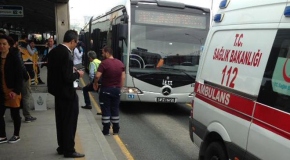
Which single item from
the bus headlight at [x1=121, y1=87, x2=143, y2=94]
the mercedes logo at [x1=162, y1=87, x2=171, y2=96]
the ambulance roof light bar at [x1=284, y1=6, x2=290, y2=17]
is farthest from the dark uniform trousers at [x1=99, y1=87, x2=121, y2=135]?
the ambulance roof light bar at [x1=284, y1=6, x2=290, y2=17]

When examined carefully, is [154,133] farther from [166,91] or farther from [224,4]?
[224,4]

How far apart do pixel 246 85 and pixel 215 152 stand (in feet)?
3.25

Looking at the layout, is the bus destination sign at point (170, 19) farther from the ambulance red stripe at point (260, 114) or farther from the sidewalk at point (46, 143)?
the ambulance red stripe at point (260, 114)

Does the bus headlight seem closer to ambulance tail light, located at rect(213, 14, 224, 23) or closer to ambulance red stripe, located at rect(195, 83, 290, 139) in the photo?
ambulance tail light, located at rect(213, 14, 224, 23)

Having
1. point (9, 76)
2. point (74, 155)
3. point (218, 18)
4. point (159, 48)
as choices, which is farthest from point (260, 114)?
point (159, 48)

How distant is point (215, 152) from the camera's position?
11.8 ft

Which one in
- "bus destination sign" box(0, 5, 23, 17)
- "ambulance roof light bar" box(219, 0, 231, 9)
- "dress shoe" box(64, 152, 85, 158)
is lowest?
"dress shoe" box(64, 152, 85, 158)

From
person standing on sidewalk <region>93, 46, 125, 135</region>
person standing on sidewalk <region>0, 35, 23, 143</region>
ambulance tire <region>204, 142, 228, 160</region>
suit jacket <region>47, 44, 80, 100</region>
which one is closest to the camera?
ambulance tire <region>204, 142, 228, 160</region>

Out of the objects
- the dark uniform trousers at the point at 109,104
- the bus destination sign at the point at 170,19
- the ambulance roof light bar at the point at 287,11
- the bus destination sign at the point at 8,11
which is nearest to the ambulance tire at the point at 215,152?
the ambulance roof light bar at the point at 287,11

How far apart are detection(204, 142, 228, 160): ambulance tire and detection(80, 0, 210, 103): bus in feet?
14.5

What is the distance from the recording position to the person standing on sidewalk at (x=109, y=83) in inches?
240

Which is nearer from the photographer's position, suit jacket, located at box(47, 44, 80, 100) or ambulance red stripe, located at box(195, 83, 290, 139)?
ambulance red stripe, located at box(195, 83, 290, 139)

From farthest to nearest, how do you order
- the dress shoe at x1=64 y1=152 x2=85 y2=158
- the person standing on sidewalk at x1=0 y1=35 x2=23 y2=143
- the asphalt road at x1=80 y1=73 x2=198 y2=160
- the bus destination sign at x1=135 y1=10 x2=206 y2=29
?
the bus destination sign at x1=135 y1=10 x2=206 y2=29 → the asphalt road at x1=80 y1=73 x2=198 y2=160 → the person standing on sidewalk at x1=0 y1=35 x2=23 y2=143 → the dress shoe at x1=64 y1=152 x2=85 y2=158

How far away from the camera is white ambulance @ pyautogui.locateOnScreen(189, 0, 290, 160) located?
260 cm
